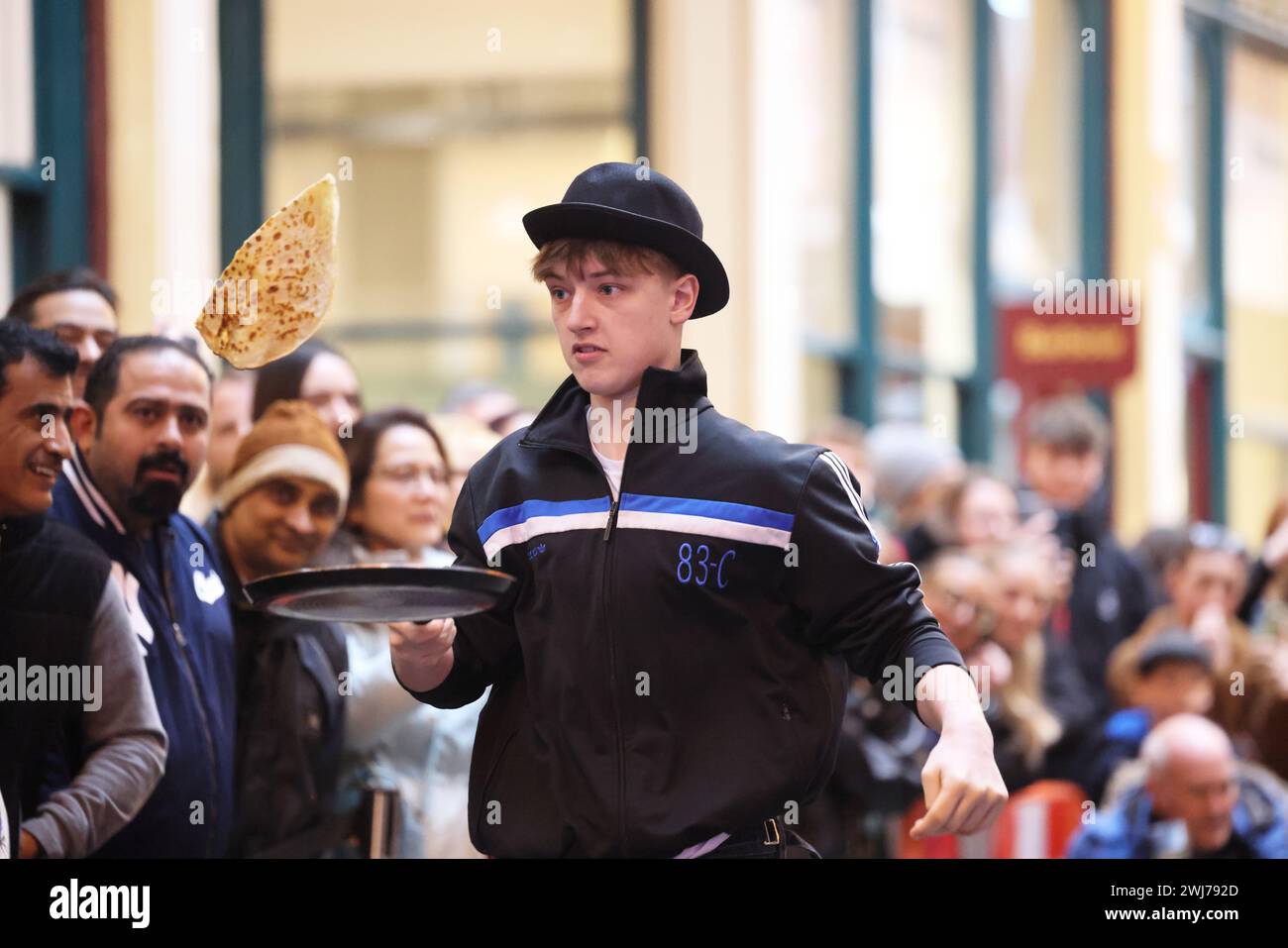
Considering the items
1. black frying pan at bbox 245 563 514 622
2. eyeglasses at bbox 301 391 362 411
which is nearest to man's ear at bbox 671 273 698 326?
black frying pan at bbox 245 563 514 622

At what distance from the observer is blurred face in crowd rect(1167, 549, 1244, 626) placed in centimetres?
912

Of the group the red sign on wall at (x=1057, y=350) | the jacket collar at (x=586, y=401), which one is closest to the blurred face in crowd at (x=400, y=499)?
the jacket collar at (x=586, y=401)

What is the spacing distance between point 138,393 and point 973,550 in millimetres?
3938

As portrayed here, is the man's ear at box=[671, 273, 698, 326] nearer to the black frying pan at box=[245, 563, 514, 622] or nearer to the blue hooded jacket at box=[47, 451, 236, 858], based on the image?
the black frying pan at box=[245, 563, 514, 622]

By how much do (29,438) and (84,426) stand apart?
357 mm

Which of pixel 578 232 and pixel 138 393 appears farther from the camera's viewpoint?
pixel 138 393

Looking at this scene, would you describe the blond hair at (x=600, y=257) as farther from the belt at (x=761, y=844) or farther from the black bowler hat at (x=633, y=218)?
the belt at (x=761, y=844)

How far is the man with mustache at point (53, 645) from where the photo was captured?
4.14m

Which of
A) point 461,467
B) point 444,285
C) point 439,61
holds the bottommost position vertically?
point 461,467

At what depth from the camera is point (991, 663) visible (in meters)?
7.32

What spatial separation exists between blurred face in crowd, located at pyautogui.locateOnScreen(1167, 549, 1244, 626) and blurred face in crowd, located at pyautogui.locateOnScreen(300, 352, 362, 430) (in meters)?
4.66

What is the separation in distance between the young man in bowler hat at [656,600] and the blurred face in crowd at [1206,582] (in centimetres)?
575
